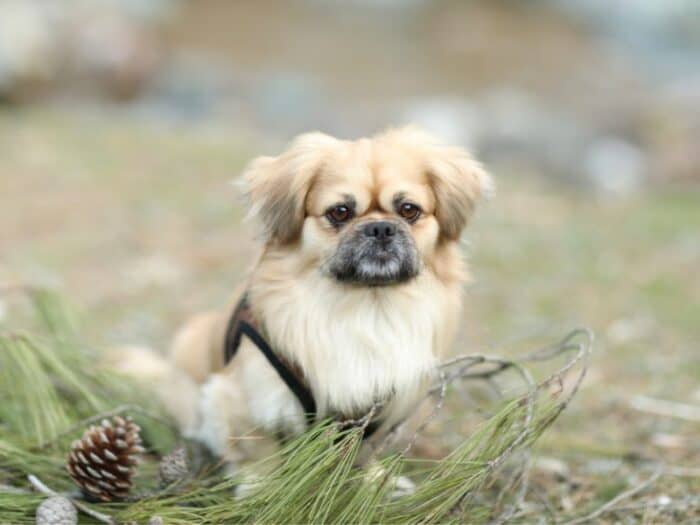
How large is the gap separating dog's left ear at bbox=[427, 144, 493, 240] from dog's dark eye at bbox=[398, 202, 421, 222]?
0.11 meters

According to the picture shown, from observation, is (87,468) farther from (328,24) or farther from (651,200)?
(328,24)

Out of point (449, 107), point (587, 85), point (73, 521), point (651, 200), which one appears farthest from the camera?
point (587, 85)

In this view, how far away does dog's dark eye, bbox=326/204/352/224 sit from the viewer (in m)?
2.68

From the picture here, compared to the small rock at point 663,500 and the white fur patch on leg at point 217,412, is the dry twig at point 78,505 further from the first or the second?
the small rock at point 663,500

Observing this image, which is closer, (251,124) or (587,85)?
(251,124)

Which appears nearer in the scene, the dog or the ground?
the dog

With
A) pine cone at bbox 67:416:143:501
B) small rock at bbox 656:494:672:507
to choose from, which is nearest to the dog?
pine cone at bbox 67:416:143:501

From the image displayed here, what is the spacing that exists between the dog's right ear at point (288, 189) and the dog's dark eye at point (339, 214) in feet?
0.38

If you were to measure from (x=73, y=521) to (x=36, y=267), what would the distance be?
129 inches

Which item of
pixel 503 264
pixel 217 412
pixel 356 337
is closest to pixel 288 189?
pixel 356 337

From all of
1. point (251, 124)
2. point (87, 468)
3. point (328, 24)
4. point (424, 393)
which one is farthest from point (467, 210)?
point (328, 24)

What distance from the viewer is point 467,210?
9.29 ft

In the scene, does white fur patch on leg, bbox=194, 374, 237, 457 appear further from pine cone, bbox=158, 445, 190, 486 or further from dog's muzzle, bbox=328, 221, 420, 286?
dog's muzzle, bbox=328, 221, 420, 286

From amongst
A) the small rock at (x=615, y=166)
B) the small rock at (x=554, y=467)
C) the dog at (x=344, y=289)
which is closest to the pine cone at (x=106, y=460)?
the dog at (x=344, y=289)
